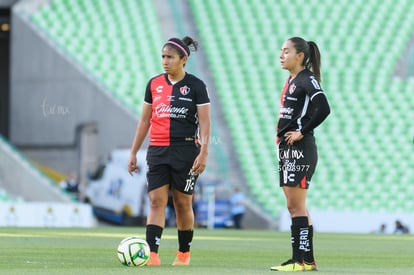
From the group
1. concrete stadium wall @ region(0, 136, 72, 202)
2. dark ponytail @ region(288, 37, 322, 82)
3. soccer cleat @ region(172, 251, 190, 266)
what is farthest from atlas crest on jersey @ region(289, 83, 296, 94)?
concrete stadium wall @ region(0, 136, 72, 202)

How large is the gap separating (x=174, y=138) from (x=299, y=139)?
1138 millimetres

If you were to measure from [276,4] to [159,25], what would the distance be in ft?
11.2

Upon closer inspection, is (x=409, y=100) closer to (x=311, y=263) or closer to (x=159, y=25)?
(x=159, y=25)

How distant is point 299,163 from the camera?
954cm

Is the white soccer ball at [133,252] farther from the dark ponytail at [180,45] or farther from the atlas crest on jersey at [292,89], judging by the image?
the atlas crest on jersey at [292,89]

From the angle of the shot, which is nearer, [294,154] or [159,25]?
[294,154]

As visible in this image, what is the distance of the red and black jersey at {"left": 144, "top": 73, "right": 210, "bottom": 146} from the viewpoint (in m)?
9.95

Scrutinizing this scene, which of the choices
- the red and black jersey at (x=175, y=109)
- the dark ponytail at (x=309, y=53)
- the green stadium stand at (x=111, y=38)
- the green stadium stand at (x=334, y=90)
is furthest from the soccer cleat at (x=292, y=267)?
the green stadium stand at (x=111, y=38)

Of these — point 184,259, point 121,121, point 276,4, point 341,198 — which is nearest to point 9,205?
point 121,121

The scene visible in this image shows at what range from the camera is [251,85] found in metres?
30.9

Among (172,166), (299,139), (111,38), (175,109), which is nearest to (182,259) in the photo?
(172,166)

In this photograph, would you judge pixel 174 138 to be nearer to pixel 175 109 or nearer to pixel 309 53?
pixel 175 109

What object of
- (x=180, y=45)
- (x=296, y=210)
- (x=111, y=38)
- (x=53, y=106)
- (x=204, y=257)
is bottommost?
(x=204, y=257)

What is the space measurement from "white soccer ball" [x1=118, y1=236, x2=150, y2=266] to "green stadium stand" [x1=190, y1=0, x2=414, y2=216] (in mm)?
19052
